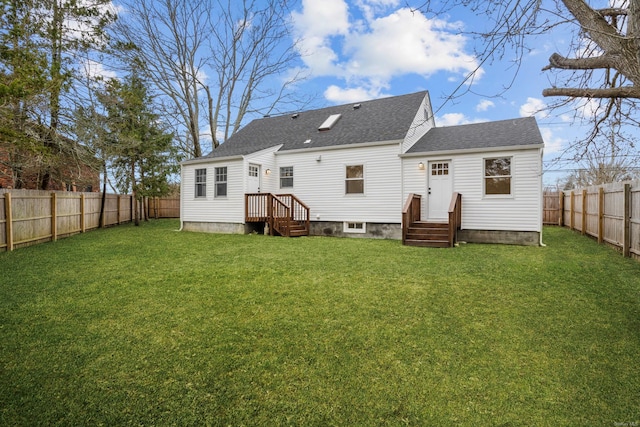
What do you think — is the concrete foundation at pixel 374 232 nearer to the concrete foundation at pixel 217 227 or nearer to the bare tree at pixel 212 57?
the concrete foundation at pixel 217 227

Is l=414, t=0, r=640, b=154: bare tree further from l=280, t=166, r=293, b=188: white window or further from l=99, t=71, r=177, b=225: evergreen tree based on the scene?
l=99, t=71, r=177, b=225: evergreen tree

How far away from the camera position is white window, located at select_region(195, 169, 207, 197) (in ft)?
41.9

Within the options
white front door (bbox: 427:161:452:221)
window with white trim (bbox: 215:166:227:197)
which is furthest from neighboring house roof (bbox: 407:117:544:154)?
window with white trim (bbox: 215:166:227:197)

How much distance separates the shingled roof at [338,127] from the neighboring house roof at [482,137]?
1.01m

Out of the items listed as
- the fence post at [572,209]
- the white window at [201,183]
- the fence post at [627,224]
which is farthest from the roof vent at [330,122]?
the fence post at [572,209]

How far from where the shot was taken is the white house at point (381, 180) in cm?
930

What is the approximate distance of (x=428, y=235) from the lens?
908cm

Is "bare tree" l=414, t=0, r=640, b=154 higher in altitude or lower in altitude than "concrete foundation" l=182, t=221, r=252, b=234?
higher

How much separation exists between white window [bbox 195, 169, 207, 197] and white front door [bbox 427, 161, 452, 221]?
27.5 feet

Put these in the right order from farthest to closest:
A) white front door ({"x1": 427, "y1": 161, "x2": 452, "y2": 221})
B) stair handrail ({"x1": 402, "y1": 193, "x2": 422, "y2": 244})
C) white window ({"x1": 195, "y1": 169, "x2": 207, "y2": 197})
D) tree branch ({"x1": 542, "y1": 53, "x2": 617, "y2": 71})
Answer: white window ({"x1": 195, "y1": 169, "x2": 207, "y2": 197})
white front door ({"x1": 427, "y1": 161, "x2": 452, "y2": 221})
stair handrail ({"x1": 402, "y1": 193, "x2": 422, "y2": 244})
tree branch ({"x1": 542, "y1": 53, "x2": 617, "y2": 71})

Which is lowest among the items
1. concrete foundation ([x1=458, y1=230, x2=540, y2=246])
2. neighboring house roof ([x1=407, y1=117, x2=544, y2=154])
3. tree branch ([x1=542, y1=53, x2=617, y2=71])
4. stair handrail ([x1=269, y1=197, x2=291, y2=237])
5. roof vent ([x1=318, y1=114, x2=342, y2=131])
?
concrete foundation ([x1=458, y1=230, x2=540, y2=246])

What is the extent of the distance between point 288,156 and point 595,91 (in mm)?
10120

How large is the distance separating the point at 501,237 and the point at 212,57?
18030 millimetres

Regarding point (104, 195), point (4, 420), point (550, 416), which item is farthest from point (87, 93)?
point (550, 416)
